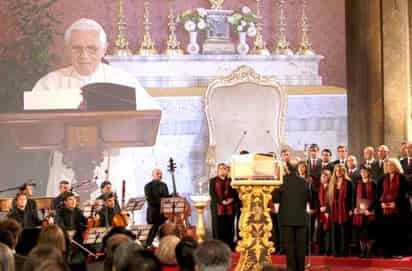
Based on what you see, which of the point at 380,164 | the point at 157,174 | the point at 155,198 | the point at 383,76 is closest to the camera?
the point at 380,164

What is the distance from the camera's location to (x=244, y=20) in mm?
16047

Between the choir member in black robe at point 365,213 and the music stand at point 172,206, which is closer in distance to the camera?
the choir member in black robe at point 365,213

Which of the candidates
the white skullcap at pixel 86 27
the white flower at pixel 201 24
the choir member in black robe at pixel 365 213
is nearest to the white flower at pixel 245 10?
the white flower at pixel 201 24

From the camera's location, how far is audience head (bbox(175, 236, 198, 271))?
661 centimetres

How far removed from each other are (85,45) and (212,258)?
9962mm

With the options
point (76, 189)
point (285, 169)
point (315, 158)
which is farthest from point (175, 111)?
point (285, 169)

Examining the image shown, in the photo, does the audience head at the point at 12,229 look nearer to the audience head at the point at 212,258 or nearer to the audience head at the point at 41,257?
the audience head at the point at 41,257

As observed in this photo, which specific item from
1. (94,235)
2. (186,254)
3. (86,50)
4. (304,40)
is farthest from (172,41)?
(186,254)

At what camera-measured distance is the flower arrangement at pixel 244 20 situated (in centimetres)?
1600

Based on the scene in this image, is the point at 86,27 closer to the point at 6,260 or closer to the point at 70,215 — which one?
the point at 70,215

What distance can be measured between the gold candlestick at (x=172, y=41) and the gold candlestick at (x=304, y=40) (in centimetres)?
196

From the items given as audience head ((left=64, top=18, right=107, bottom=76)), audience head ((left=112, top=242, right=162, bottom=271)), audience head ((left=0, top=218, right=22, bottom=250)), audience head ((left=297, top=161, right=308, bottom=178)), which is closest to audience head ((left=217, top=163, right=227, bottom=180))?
audience head ((left=297, top=161, right=308, bottom=178))

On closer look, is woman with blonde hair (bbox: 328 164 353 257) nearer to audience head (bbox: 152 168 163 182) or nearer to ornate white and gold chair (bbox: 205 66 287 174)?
audience head (bbox: 152 168 163 182)

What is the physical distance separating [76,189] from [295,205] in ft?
17.5
